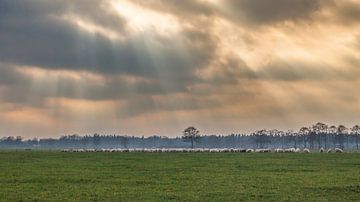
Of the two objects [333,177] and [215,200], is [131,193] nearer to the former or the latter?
[215,200]

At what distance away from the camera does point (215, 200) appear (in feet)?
87.5

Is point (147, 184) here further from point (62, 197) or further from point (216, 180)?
point (62, 197)

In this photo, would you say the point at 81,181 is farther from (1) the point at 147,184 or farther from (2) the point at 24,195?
(2) the point at 24,195

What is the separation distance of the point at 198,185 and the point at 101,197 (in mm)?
8713

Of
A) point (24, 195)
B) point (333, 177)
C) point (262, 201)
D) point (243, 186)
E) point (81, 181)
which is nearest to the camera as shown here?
point (262, 201)

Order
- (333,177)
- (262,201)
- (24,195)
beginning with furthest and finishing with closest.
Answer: (333,177) < (24,195) < (262,201)

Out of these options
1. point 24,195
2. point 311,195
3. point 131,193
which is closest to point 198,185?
point 131,193

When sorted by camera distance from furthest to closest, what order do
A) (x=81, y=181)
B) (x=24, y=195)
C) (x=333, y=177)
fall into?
1. (x=333, y=177)
2. (x=81, y=181)
3. (x=24, y=195)

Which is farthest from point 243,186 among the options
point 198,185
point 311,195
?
point 311,195

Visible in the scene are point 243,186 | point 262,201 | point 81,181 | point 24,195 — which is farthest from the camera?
point 81,181

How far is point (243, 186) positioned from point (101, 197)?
1089 cm

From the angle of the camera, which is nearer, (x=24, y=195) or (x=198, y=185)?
(x=24, y=195)

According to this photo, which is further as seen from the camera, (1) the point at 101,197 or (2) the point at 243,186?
(2) the point at 243,186

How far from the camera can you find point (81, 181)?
3722cm
